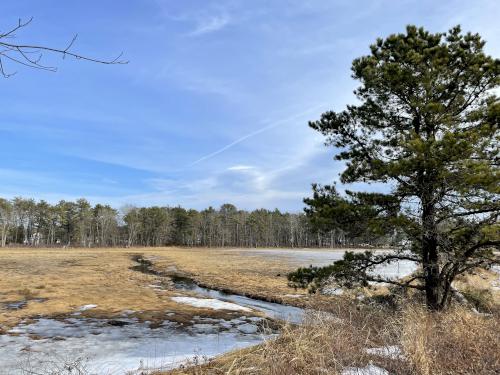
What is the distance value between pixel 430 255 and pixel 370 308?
7.90 feet

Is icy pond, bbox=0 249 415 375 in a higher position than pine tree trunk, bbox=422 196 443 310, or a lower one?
lower

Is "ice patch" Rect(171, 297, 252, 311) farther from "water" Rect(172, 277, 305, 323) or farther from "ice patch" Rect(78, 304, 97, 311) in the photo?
"ice patch" Rect(78, 304, 97, 311)

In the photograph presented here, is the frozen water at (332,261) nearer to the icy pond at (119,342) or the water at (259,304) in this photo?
the water at (259,304)

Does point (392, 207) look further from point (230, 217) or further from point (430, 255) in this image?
point (230, 217)

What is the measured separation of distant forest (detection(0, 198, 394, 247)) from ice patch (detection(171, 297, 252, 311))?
69.6 metres

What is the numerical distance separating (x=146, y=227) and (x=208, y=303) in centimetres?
9310

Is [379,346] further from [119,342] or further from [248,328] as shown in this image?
[119,342]

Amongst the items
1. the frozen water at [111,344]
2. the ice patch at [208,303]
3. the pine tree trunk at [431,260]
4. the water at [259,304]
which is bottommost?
the water at [259,304]

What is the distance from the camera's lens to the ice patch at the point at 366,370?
15.7ft

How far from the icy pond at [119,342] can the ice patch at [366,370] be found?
2076 mm

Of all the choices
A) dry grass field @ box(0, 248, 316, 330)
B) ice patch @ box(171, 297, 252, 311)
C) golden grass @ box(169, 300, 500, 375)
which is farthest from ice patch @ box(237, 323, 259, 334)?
golden grass @ box(169, 300, 500, 375)

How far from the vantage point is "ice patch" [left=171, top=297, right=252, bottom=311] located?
15.9 meters

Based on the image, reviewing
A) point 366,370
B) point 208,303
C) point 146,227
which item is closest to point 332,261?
point 208,303

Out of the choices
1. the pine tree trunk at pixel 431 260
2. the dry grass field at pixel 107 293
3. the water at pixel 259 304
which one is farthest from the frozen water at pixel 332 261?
the dry grass field at pixel 107 293
